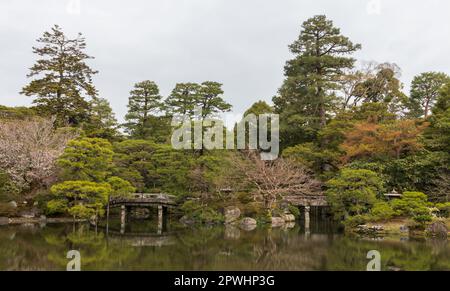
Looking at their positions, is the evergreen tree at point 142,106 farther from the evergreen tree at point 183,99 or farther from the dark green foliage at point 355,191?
the dark green foliage at point 355,191

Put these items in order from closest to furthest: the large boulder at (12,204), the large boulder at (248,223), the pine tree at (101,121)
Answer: the large boulder at (12,204) → the large boulder at (248,223) → the pine tree at (101,121)

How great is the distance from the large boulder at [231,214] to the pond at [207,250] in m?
3.50

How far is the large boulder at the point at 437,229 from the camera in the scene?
57.0 ft

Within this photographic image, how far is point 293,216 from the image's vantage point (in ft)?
78.8

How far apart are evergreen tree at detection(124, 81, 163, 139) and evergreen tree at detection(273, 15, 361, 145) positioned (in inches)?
381

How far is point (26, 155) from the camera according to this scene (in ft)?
72.1

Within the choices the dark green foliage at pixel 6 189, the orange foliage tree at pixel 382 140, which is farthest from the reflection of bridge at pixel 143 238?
the orange foliage tree at pixel 382 140

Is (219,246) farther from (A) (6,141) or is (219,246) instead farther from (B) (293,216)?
(A) (6,141)

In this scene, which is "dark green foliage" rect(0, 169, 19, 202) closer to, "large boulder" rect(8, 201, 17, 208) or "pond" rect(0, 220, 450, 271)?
"large boulder" rect(8, 201, 17, 208)

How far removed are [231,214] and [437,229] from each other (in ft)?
33.0

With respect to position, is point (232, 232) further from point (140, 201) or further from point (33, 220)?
point (33, 220)

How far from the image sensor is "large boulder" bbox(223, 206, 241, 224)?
75.2 feet
